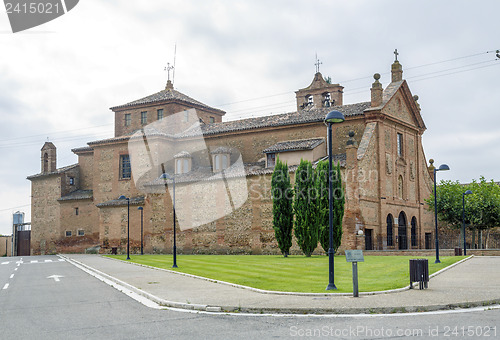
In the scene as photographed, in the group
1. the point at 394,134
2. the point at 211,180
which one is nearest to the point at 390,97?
the point at 394,134

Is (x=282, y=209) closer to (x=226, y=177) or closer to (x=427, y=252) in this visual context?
(x=226, y=177)

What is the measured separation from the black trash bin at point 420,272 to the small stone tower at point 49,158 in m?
54.5

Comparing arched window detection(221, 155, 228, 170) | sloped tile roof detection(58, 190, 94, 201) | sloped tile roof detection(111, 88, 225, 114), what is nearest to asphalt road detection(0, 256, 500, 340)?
arched window detection(221, 155, 228, 170)

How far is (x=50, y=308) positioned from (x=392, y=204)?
3439 centimetres

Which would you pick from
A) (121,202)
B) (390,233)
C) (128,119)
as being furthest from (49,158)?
(390,233)

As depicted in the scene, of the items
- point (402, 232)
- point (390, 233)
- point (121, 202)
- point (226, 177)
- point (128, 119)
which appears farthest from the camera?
point (128, 119)

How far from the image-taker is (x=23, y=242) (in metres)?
67.9

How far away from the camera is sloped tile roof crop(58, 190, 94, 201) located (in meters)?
56.7

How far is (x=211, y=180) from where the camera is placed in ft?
147

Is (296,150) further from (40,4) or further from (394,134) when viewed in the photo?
(40,4)

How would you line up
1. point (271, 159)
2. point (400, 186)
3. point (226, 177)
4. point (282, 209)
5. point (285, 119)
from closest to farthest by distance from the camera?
1. point (282, 209)
2. point (226, 177)
3. point (271, 159)
4. point (400, 186)
5. point (285, 119)

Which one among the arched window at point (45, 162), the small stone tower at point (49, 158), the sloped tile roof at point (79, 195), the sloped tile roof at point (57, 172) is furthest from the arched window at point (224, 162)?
the arched window at point (45, 162)

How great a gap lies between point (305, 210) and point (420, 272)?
64.9 feet

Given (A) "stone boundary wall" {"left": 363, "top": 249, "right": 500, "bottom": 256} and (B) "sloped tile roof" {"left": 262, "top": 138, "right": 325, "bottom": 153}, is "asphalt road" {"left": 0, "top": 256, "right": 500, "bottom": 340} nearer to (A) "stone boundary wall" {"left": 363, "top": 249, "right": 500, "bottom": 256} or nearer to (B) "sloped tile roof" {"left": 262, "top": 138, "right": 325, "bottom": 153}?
(A) "stone boundary wall" {"left": 363, "top": 249, "right": 500, "bottom": 256}
